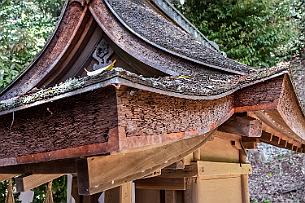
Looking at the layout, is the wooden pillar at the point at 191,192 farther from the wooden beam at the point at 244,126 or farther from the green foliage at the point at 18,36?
the green foliage at the point at 18,36

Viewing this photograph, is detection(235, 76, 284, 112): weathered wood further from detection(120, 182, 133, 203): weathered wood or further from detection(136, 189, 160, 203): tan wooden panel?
detection(136, 189, 160, 203): tan wooden panel

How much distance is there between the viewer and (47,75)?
11.8ft

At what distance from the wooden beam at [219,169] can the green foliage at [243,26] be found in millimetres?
5602

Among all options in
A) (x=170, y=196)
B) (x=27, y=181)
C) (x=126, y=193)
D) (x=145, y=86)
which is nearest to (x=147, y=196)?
(x=170, y=196)

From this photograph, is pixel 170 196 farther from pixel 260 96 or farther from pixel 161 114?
pixel 161 114

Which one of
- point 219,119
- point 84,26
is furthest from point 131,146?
point 84,26

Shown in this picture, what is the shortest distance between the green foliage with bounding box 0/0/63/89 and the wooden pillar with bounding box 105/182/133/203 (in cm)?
372

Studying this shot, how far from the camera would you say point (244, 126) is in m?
2.60

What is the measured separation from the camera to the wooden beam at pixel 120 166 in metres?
1.68

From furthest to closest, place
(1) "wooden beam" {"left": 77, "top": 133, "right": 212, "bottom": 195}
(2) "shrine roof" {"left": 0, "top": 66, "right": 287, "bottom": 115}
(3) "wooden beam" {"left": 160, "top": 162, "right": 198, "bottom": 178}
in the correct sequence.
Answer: (3) "wooden beam" {"left": 160, "top": 162, "right": 198, "bottom": 178}
(1) "wooden beam" {"left": 77, "top": 133, "right": 212, "bottom": 195}
(2) "shrine roof" {"left": 0, "top": 66, "right": 287, "bottom": 115}

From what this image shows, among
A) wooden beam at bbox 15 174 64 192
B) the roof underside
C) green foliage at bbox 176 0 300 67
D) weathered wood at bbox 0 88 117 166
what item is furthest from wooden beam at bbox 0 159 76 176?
green foliage at bbox 176 0 300 67

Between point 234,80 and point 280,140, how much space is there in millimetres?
1662

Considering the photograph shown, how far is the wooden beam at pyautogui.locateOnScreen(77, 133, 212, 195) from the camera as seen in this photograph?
5.50ft

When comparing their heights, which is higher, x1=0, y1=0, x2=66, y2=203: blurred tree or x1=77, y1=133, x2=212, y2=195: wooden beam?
x1=0, y1=0, x2=66, y2=203: blurred tree
